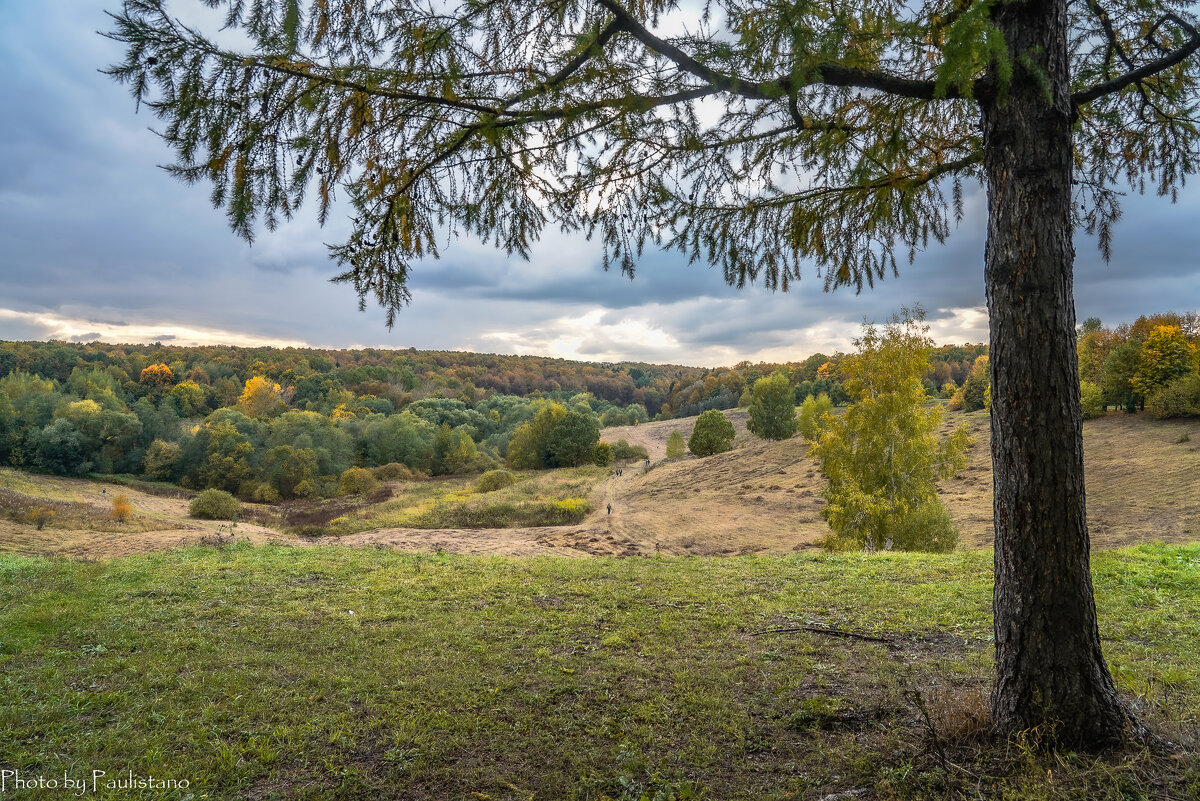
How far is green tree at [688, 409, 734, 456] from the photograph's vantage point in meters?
43.9

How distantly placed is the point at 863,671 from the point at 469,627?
11.9 feet

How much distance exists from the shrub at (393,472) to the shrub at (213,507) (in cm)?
1477

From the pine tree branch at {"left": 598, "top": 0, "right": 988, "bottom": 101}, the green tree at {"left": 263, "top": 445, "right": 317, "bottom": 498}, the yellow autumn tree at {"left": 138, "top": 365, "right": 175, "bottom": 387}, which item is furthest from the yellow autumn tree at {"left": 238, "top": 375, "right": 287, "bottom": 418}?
the pine tree branch at {"left": 598, "top": 0, "right": 988, "bottom": 101}

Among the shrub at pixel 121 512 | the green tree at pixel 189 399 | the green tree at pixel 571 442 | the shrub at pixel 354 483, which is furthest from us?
the green tree at pixel 189 399

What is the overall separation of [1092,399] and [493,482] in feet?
118

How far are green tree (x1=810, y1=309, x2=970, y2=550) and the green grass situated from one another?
18.6 feet

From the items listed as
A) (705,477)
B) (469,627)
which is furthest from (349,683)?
(705,477)

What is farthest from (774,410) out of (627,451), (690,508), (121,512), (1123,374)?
(121,512)

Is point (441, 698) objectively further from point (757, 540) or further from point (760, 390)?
point (760, 390)

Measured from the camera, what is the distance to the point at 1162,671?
3588mm

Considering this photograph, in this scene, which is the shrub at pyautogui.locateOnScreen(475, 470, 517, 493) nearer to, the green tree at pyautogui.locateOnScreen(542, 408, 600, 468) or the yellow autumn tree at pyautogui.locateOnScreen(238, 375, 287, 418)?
the green tree at pyautogui.locateOnScreen(542, 408, 600, 468)

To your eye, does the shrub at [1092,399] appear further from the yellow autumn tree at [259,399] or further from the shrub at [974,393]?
the yellow autumn tree at [259,399]

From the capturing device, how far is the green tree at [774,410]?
44.7m

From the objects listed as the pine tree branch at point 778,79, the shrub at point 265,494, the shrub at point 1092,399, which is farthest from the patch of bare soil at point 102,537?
the shrub at point 1092,399
